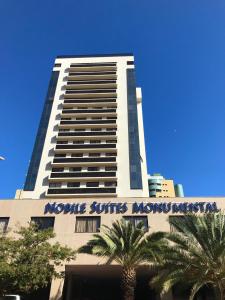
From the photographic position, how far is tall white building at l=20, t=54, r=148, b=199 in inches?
2682

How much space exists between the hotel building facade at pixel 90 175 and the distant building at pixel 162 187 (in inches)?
1850

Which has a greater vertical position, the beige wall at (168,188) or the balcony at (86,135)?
the beige wall at (168,188)

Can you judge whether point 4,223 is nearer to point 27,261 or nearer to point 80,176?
point 27,261

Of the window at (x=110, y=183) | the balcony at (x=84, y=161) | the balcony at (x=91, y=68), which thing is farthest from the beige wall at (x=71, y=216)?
the balcony at (x=91, y=68)

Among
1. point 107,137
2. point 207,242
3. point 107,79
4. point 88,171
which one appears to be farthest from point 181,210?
point 107,79

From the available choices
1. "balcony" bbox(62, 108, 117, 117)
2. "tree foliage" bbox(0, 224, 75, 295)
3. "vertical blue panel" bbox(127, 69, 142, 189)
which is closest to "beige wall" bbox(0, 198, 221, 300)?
"tree foliage" bbox(0, 224, 75, 295)

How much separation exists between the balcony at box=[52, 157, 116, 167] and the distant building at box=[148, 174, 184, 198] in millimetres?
59034

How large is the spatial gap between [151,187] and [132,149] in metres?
64.0

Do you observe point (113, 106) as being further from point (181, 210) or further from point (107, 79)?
point (181, 210)

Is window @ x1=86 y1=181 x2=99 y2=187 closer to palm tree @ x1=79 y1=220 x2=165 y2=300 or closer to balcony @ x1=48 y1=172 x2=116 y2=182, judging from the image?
balcony @ x1=48 y1=172 x2=116 y2=182

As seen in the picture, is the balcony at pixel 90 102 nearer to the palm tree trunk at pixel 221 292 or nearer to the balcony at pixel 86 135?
the balcony at pixel 86 135

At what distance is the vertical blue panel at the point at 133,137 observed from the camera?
68.2m

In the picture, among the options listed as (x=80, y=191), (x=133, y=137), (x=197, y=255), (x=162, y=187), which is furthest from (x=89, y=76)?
(x=197, y=255)

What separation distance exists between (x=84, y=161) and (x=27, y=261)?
48.8 metres
